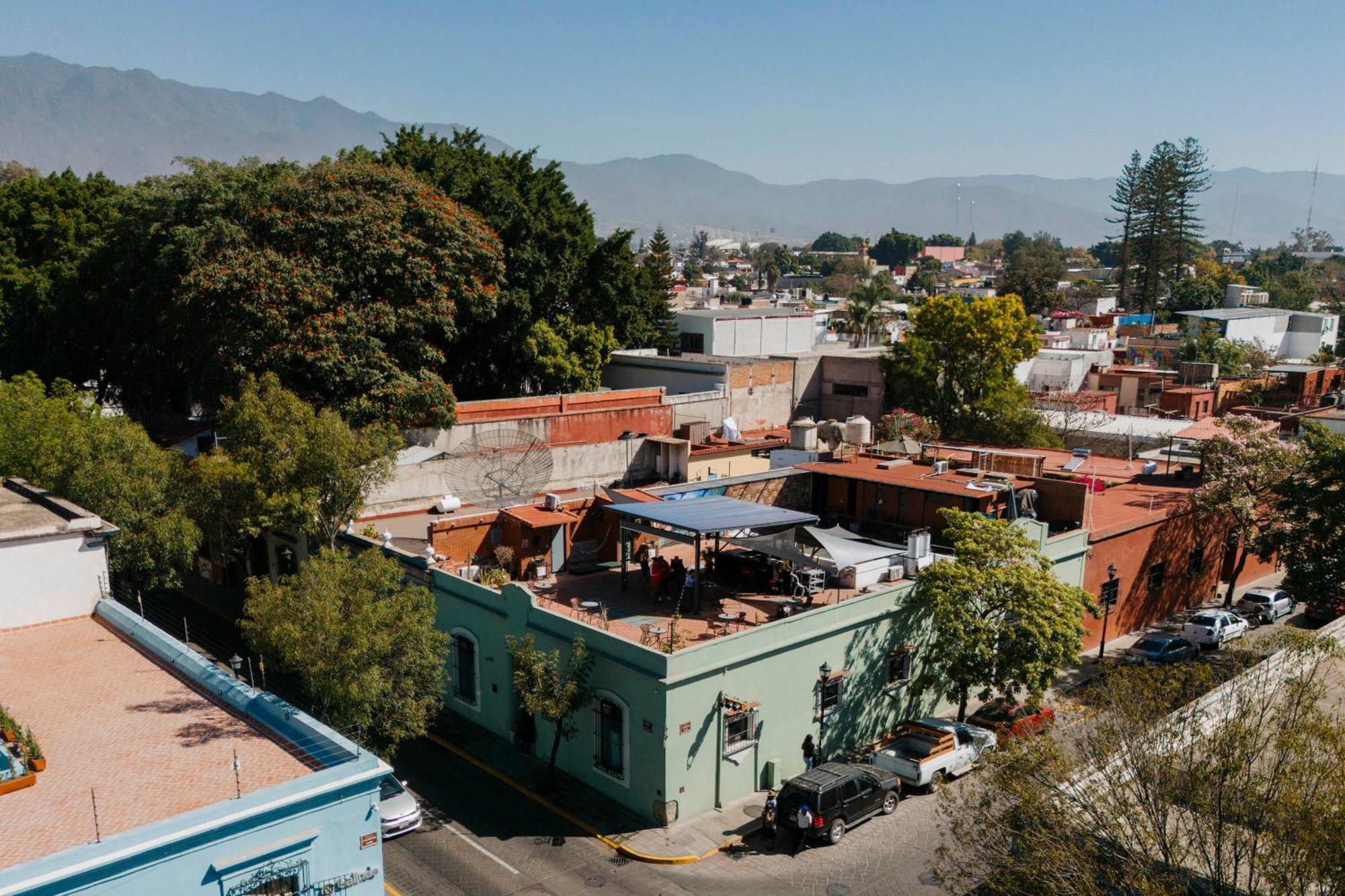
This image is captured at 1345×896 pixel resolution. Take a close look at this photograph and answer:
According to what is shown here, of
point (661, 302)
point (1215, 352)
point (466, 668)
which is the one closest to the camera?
point (466, 668)

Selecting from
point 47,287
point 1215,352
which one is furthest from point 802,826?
point 1215,352

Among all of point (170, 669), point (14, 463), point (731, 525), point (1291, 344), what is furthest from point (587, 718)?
point (1291, 344)

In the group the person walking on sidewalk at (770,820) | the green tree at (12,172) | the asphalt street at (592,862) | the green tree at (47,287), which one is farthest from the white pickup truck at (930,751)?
the green tree at (12,172)

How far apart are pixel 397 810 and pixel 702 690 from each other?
6.93m

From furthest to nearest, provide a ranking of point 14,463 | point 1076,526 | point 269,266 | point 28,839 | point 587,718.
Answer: point 269,266, point 1076,526, point 14,463, point 587,718, point 28,839

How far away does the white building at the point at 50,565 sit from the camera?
835 inches

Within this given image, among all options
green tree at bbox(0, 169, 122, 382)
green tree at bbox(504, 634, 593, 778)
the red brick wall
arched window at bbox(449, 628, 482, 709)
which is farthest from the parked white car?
green tree at bbox(0, 169, 122, 382)

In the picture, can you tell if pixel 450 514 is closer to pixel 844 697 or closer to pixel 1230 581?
pixel 844 697

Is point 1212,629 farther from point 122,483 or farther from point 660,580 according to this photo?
point 122,483

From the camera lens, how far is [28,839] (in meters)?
13.7

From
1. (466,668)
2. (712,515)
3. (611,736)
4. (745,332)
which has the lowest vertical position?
(466,668)

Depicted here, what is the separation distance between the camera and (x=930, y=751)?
2345 centimetres

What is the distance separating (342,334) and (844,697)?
21.8 m

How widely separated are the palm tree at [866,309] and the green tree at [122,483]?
5032 cm
